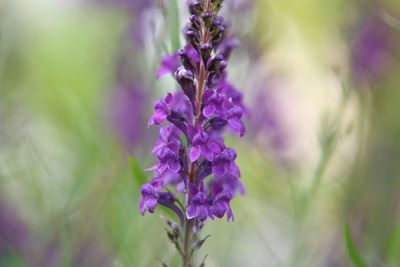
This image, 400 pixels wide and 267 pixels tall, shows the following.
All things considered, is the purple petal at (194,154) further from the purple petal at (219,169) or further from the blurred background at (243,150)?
the blurred background at (243,150)

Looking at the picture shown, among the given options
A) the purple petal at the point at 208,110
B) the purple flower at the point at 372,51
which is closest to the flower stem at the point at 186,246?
the purple petal at the point at 208,110

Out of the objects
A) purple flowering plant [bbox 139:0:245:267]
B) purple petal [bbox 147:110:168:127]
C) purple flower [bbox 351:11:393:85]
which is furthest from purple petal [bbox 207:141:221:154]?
purple flower [bbox 351:11:393:85]

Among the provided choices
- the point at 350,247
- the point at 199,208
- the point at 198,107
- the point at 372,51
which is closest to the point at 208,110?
the point at 198,107

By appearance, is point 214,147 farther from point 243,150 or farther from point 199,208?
point 243,150

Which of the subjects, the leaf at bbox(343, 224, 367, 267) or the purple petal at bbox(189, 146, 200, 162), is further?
the leaf at bbox(343, 224, 367, 267)

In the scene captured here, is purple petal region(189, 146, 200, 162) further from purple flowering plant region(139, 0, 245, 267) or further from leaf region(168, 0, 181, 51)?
leaf region(168, 0, 181, 51)
